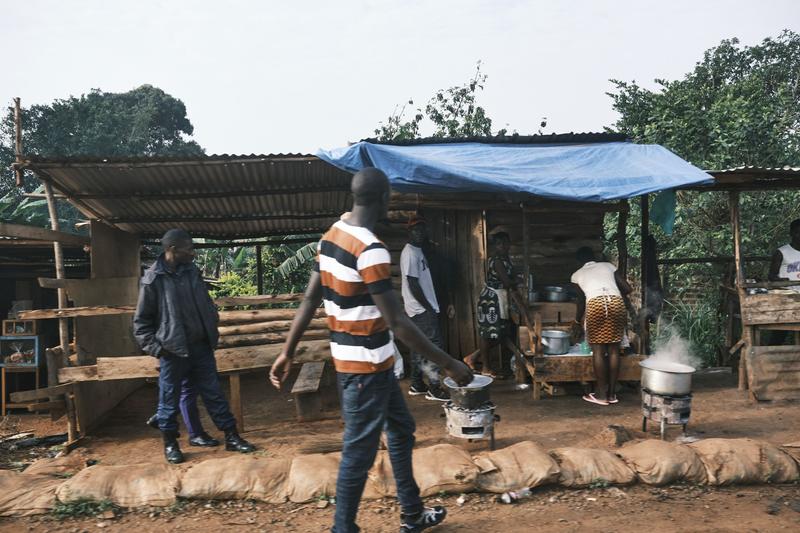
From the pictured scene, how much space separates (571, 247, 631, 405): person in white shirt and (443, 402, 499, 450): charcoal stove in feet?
6.58

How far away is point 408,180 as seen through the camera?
5.12 m

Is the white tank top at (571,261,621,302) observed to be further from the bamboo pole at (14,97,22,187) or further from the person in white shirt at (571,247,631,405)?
the bamboo pole at (14,97,22,187)

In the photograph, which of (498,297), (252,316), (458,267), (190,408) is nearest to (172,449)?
(190,408)

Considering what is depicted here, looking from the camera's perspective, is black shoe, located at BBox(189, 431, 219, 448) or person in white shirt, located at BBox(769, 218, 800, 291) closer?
black shoe, located at BBox(189, 431, 219, 448)

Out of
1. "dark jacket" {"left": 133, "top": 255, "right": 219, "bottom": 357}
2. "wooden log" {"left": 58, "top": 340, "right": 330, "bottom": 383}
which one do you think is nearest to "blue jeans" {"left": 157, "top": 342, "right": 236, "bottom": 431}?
"dark jacket" {"left": 133, "top": 255, "right": 219, "bottom": 357}

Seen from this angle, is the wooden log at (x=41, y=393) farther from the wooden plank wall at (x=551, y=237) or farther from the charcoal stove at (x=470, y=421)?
the wooden plank wall at (x=551, y=237)

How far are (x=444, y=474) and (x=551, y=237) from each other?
4.86 m

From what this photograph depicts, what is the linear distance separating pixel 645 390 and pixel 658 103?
8.85m

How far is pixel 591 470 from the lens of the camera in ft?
12.2

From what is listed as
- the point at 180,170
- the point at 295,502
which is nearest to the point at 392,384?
the point at 295,502

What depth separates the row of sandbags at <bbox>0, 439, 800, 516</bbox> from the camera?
3518 mm

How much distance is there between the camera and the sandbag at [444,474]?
352cm

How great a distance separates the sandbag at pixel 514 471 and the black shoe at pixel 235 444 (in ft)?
6.70

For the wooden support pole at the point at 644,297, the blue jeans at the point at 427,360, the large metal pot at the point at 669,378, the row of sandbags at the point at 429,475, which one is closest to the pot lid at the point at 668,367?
the large metal pot at the point at 669,378
